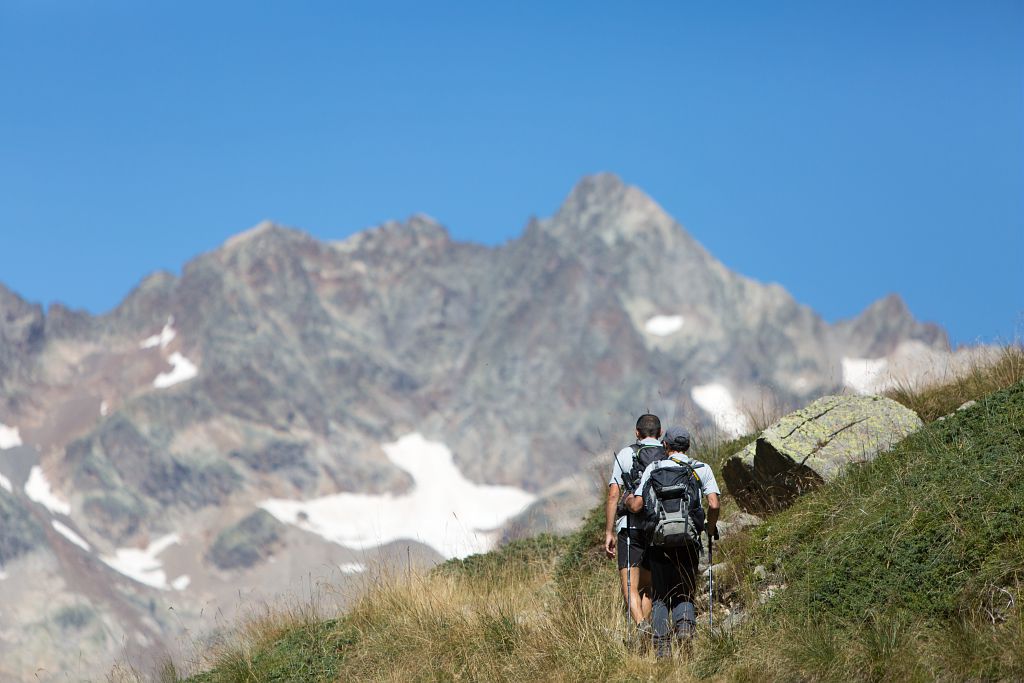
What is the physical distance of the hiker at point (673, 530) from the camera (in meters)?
10.4

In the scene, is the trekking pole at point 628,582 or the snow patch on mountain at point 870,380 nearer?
the trekking pole at point 628,582

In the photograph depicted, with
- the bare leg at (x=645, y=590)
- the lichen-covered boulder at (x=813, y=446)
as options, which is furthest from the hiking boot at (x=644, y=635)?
the lichen-covered boulder at (x=813, y=446)

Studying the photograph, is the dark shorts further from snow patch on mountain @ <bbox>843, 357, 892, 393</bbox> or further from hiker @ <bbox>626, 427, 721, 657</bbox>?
snow patch on mountain @ <bbox>843, 357, 892, 393</bbox>

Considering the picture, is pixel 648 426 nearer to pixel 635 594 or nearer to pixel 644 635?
pixel 635 594

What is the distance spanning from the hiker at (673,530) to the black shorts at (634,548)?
183mm

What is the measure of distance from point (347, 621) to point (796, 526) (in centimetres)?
534

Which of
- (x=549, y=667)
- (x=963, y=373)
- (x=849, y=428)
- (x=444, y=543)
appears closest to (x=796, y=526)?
(x=849, y=428)

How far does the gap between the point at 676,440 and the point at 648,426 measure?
1.48 ft

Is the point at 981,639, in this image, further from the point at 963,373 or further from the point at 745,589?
the point at 963,373

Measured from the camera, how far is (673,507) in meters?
10.5

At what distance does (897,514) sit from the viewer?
10859 mm

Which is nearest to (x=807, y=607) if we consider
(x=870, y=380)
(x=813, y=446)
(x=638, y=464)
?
(x=638, y=464)

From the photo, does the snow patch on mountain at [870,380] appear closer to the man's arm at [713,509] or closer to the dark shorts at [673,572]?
the man's arm at [713,509]

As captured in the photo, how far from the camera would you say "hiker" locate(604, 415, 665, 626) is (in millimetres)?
11031
